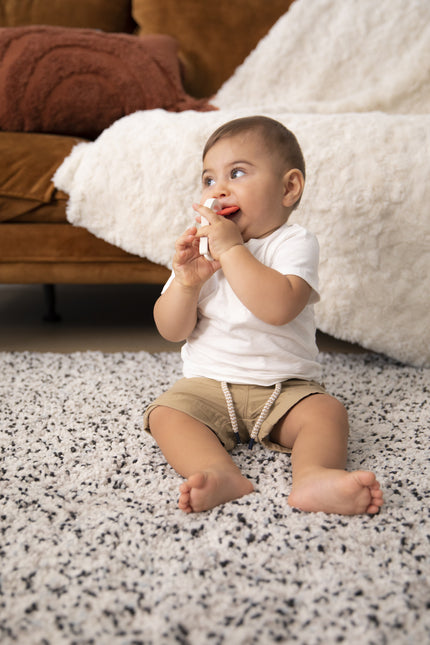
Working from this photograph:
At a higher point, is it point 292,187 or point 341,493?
point 292,187

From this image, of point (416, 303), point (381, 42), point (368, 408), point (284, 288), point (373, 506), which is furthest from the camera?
point (381, 42)

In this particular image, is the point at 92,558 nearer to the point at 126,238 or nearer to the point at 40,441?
the point at 40,441

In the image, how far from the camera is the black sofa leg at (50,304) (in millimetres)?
1573

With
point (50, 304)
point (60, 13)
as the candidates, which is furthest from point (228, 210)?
point (60, 13)

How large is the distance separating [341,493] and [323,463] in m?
0.07

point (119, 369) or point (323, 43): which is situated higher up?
point (323, 43)

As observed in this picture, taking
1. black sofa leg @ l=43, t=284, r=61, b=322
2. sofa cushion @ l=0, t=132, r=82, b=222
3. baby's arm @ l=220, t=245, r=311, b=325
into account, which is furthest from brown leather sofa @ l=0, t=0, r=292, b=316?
baby's arm @ l=220, t=245, r=311, b=325

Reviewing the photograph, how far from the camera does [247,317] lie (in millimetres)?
806

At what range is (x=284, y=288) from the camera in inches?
29.2

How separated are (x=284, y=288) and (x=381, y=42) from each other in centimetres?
118

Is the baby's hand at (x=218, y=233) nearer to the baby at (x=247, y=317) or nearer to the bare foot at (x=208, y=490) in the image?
the baby at (x=247, y=317)

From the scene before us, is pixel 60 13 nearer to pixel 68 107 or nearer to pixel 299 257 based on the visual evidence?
pixel 68 107

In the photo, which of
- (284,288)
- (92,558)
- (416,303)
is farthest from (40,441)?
(416,303)

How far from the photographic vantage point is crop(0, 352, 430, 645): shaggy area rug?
1.48 ft
